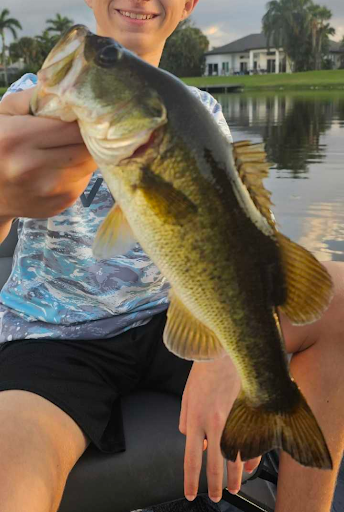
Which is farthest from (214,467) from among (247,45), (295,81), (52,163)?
(247,45)

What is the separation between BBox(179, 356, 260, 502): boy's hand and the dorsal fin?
744mm

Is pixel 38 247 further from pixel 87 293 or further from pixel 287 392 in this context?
pixel 287 392

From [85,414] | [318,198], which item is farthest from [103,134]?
[318,198]

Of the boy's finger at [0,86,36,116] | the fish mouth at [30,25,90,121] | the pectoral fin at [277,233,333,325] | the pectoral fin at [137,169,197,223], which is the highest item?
the fish mouth at [30,25,90,121]

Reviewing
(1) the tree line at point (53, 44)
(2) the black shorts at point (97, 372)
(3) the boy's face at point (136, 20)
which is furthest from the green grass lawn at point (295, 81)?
(2) the black shorts at point (97, 372)

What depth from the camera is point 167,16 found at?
2373 millimetres

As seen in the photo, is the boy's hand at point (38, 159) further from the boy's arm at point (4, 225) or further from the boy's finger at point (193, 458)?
the boy's finger at point (193, 458)

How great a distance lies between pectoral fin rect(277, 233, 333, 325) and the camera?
125cm

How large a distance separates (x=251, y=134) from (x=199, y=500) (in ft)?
38.2

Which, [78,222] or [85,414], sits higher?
[78,222]

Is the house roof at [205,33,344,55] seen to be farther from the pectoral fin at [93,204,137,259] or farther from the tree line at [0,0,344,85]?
the pectoral fin at [93,204,137,259]

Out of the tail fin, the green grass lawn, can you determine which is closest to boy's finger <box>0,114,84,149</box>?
the tail fin

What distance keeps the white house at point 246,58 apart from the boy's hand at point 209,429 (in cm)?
7292

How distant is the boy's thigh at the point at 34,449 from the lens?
1.54m
